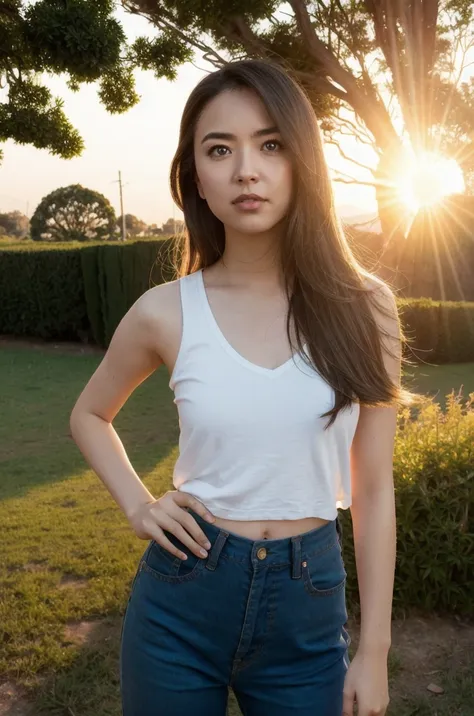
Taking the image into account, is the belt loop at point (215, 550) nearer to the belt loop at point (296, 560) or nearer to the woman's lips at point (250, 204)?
the belt loop at point (296, 560)

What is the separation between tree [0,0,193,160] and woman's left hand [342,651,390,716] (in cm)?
517

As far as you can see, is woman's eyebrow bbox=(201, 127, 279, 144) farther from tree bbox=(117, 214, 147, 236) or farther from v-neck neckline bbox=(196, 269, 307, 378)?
tree bbox=(117, 214, 147, 236)

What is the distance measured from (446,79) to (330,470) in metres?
14.7

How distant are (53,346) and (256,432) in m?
13.5

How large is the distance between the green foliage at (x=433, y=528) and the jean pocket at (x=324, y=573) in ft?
7.43

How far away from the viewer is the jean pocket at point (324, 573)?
1.55 meters

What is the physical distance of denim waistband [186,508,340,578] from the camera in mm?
1532

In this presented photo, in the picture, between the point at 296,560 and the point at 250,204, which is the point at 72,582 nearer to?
the point at 296,560

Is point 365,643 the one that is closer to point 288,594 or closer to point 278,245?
point 288,594

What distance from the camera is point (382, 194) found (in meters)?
15.1

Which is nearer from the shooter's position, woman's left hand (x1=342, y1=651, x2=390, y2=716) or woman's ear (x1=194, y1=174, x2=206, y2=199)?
woman's left hand (x1=342, y1=651, x2=390, y2=716)

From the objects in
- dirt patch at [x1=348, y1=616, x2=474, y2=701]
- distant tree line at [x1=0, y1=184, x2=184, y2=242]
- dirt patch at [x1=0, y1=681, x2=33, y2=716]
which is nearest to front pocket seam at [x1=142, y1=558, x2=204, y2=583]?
dirt patch at [x1=0, y1=681, x2=33, y2=716]

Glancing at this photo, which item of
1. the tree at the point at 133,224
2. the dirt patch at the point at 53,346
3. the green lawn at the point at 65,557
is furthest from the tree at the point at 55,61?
the tree at the point at 133,224

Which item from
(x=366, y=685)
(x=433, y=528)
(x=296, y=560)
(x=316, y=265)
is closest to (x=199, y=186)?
(x=316, y=265)
